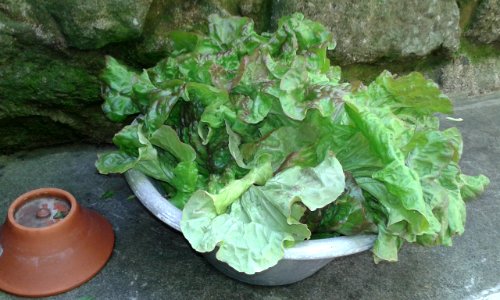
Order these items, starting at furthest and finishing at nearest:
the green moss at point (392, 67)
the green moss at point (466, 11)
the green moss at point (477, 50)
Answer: the green moss at point (477, 50)
the green moss at point (466, 11)
the green moss at point (392, 67)

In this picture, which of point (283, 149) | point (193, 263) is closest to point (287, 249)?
point (283, 149)

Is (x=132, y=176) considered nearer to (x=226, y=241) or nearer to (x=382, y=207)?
(x=226, y=241)

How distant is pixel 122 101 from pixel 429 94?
0.84m

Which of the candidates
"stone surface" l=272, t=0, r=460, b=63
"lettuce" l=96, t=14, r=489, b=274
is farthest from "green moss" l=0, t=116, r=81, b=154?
"stone surface" l=272, t=0, r=460, b=63

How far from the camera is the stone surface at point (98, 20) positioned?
5.37ft

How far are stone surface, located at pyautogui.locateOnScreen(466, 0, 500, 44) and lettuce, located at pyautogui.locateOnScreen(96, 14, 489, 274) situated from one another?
1036 mm

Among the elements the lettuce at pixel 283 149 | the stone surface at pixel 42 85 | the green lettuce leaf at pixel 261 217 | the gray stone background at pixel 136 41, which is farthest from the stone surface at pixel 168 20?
the green lettuce leaf at pixel 261 217

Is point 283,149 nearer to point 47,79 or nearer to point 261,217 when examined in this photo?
point 261,217

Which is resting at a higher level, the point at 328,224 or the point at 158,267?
the point at 328,224

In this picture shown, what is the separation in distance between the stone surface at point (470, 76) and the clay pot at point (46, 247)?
164 centimetres

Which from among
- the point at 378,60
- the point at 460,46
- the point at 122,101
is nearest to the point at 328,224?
→ the point at 122,101

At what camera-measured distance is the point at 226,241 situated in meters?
1.20

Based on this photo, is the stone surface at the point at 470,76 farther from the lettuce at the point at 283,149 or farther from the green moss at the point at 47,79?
the green moss at the point at 47,79

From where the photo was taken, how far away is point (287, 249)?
1254 mm
